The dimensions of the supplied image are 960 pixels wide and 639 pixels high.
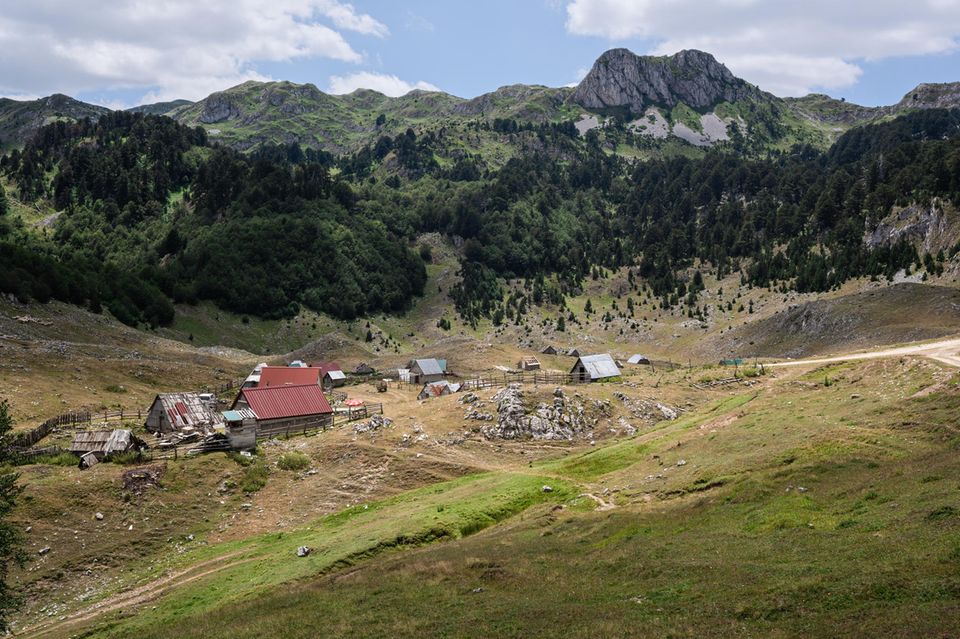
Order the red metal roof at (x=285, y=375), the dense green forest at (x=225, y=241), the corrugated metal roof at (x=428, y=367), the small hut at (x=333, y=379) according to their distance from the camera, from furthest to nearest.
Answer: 1. the dense green forest at (x=225, y=241)
2. the small hut at (x=333, y=379)
3. the corrugated metal roof at (x=428, y=367)
4. the red metal roof at (x=285, y=375)

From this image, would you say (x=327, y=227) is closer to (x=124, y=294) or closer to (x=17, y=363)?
(x=124, y=294)

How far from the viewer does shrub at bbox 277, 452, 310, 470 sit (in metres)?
49.9

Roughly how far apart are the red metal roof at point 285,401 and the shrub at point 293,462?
8.91 meters

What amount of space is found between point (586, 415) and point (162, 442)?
38.7 metres

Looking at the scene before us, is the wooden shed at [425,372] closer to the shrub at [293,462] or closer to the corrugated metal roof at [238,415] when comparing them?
the corrugated metal roof at [238,415]

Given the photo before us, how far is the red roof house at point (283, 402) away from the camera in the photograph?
2283 inches

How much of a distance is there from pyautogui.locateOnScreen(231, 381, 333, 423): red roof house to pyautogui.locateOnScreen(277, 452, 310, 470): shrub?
8.81 metres

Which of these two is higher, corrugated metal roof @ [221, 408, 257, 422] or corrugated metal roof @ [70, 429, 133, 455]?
corrugated metal roof @ [221, 408, 257, 422]

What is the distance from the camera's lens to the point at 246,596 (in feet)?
93.6

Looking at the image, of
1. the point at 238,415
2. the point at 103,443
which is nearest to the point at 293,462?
the point at 238,415

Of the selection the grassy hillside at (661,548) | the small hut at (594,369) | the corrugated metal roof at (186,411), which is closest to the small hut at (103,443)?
the corrugated metal roof at (186,411)

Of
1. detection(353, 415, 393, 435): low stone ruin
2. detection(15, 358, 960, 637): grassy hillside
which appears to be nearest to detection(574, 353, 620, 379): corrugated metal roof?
detection(353, 415, 393, 435): low stone ruin

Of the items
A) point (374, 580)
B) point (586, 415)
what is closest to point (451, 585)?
point (374, 580)

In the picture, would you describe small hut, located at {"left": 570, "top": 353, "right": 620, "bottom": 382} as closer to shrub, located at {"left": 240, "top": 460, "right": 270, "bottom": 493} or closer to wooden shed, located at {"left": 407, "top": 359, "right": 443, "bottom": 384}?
wooden shed, located at {"left": 407, "top": 359, "right": 443, "bottom": 384}
